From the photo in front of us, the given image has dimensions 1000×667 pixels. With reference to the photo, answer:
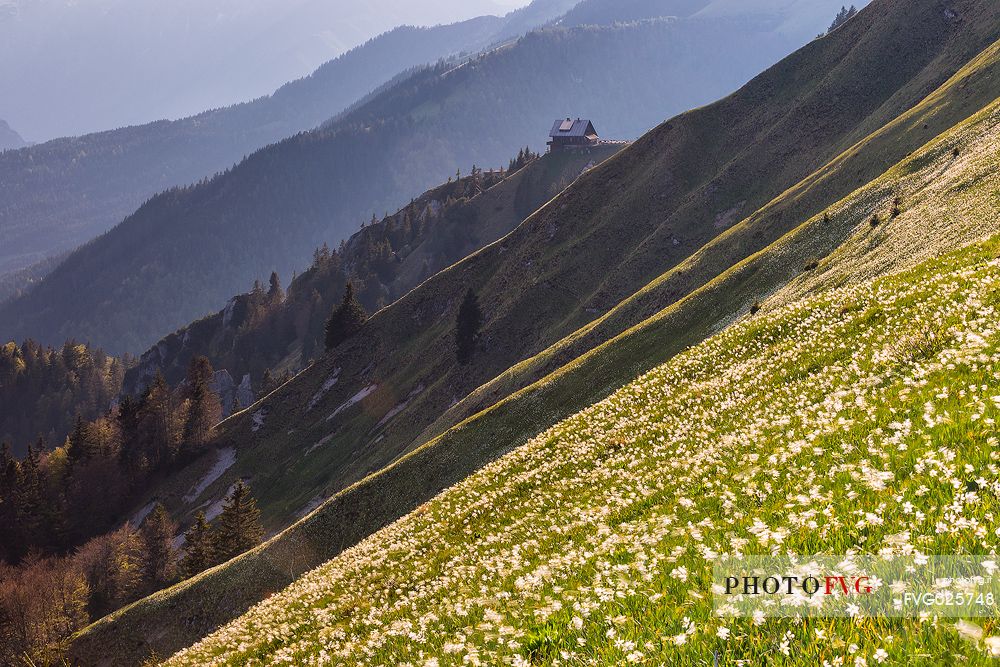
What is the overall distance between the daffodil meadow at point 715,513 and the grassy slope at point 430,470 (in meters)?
20.4

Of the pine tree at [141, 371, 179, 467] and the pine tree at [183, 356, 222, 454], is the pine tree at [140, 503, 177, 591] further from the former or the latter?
the pine tree at [141, 371, 179, 467]

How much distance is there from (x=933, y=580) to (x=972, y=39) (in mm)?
117492

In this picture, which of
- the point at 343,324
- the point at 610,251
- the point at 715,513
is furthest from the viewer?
the point at 343,324

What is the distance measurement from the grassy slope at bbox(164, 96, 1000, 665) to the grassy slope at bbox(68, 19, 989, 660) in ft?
57.2

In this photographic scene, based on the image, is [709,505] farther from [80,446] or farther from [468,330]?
[80,446]

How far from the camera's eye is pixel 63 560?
10350 cm

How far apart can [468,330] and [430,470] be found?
60.1 meters

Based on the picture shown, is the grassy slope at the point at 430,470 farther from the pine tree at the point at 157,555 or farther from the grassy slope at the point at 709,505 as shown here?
the pine tree at the point at 157,555

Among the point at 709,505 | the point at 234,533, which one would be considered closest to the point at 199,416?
the point at 234,533

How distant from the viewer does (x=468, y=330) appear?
11112 centimetres

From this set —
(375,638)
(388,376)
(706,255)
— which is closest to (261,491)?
(388,376)

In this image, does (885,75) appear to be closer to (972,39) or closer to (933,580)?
(972,39)

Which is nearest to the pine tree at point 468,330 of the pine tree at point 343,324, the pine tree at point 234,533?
the pine tree at point 343,324

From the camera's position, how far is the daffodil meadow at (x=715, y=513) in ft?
24.5
